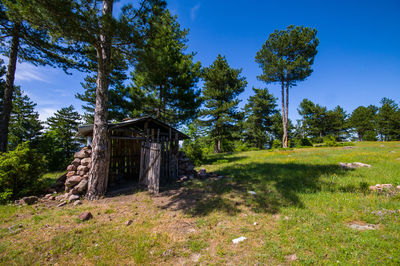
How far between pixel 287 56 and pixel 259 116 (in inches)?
502

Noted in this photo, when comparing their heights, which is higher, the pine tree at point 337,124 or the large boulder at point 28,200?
the pine tree at point 337,124

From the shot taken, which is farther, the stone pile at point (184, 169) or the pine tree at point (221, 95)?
the pine tree at point (221, 95)

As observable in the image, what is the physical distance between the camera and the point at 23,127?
1759cm

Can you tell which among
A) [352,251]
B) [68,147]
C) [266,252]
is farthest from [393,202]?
[68,147]

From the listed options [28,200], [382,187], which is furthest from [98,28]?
[382,187]

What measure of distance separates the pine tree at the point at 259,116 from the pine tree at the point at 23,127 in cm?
3206

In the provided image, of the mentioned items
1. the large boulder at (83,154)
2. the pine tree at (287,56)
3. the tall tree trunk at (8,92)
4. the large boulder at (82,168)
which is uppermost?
the pine tree at (287,56)

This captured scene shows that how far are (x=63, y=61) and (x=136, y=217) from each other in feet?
32.8

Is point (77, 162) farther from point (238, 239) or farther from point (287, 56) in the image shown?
point (287, 56)

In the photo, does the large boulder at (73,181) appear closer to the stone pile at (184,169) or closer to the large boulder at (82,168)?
the large boulder at (82,168)

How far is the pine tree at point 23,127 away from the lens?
17344 mm

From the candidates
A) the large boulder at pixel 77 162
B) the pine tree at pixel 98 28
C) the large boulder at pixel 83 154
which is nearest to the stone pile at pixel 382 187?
the pine tree at pixel 98 28

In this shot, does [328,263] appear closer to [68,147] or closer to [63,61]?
[63,61]

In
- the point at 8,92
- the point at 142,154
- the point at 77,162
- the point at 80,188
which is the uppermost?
the point at 8,92
